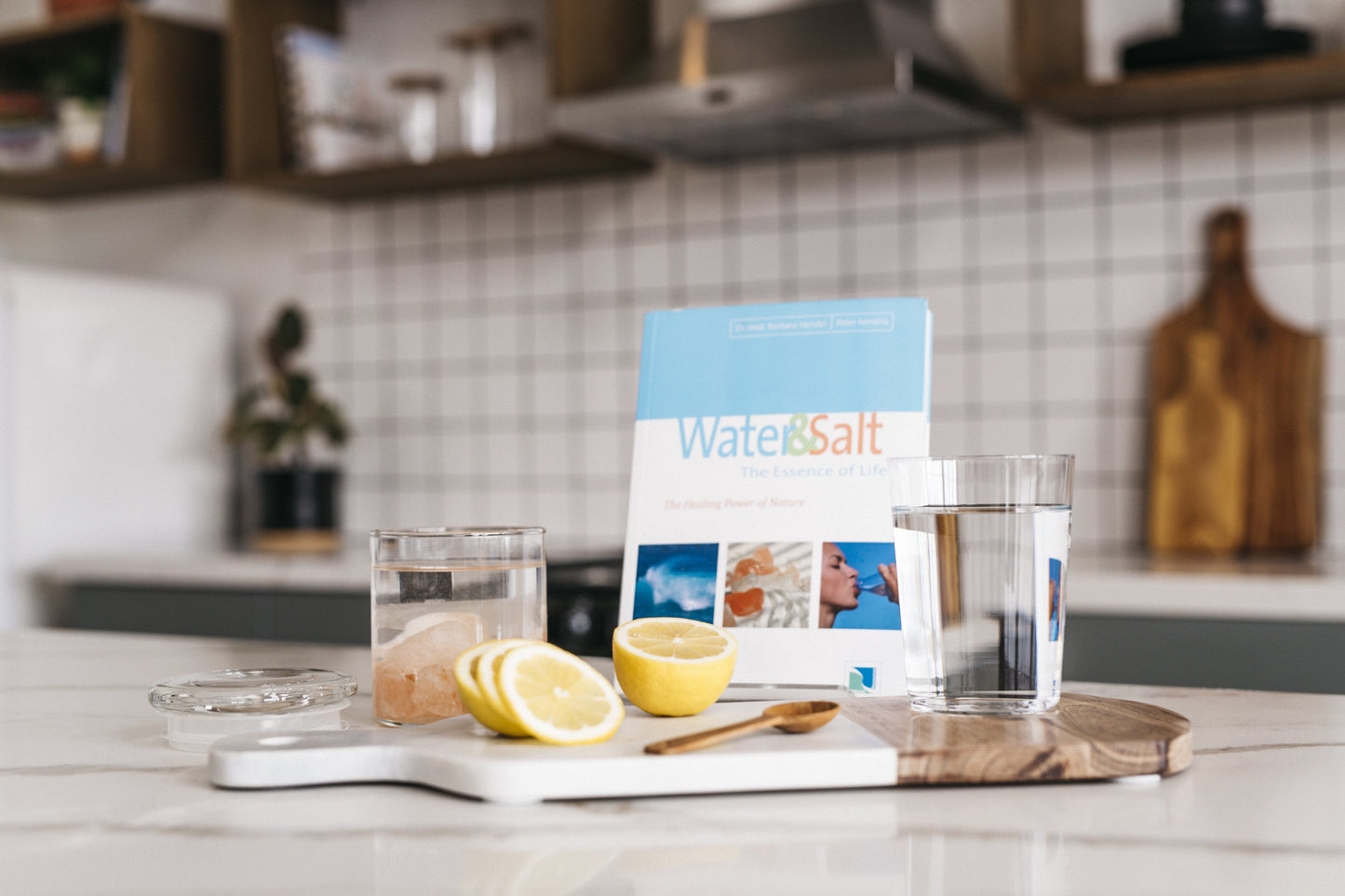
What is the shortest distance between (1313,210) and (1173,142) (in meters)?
0.25

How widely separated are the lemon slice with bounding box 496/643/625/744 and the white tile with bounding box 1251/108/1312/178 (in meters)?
1.93

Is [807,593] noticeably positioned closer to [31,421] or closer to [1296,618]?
[1296,618]

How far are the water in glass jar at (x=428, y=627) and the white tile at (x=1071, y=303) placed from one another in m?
1.82

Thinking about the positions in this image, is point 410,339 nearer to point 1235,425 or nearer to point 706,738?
point 1235,425

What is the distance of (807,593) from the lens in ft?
3.06

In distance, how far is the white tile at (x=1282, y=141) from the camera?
89.0 inches

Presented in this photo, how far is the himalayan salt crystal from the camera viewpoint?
2.64 feet

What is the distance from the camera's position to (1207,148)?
7.64ft

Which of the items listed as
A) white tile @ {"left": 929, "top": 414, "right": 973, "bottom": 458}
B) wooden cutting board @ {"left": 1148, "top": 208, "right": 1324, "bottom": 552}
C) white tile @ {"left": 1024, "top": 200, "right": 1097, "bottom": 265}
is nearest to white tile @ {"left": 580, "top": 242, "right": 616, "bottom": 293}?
white tile @ {"left": 929, "top": 414, "right": 973, "bottom": 458}

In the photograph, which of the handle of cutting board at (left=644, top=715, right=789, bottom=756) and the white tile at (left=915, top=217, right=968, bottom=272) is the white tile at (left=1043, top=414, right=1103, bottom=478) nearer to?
the white tile at (left=915, top=217, right=968, bottom=272)

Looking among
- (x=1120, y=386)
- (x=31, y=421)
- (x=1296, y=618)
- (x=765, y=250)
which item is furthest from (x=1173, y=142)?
(x=31, y=421)

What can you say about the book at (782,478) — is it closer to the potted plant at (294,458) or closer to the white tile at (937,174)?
the white tile at (937,174)

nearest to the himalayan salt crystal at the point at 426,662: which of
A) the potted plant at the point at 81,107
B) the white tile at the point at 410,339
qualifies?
the white tile at the point at 410,339

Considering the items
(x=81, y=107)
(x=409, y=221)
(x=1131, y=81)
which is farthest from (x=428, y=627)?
(x=81, y=107)
